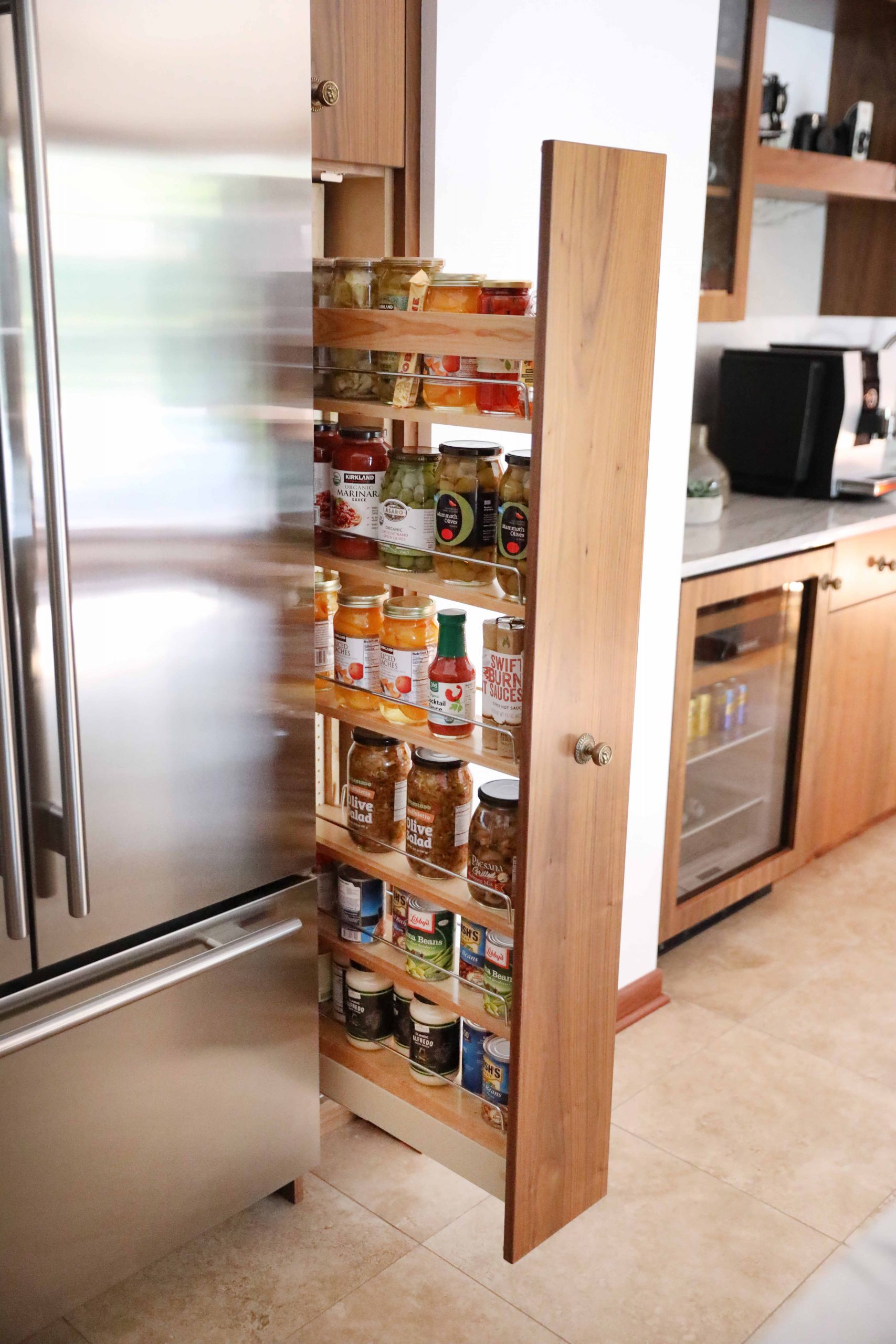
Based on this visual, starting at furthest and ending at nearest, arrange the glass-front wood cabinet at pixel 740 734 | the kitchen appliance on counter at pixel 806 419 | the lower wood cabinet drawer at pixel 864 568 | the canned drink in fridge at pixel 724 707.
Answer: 1. the kitchen appliance on counter at pixel 806 419
2. the lower wood cabinet drawer at pixel 864 568
3. the canned drink in fridge at pixel 724 707
4. the glass-front wood cabinet at pixel 740 734

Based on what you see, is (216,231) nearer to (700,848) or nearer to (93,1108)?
(93,1108)

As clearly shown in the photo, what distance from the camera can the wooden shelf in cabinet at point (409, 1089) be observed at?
5.65 ft

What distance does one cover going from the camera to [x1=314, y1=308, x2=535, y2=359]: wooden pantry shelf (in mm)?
1424

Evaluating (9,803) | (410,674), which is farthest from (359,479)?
(9,803)

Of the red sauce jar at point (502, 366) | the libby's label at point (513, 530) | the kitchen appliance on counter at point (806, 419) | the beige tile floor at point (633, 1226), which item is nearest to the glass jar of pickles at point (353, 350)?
the red sauce jar at point (502, 366)

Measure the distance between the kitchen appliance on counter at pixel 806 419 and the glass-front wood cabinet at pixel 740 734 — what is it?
0.43 metres

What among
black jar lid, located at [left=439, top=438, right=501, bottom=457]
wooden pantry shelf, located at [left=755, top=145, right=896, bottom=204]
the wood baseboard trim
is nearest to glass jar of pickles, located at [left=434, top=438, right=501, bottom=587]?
black jar lid, located at [left=439, top=438, right=501, bottom=457]

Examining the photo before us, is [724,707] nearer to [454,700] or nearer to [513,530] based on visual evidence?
[454,700]

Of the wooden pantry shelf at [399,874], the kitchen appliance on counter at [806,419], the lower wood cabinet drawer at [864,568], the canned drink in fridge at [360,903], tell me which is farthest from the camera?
the kitchen appliance on counter at [806,419]

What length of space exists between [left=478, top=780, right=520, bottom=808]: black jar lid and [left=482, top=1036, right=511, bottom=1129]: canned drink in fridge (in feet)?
1.07

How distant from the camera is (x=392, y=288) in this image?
1676 mm

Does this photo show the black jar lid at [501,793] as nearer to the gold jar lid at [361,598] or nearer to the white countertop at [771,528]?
the gold jar lid at [361,598]

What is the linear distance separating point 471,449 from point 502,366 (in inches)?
4.4

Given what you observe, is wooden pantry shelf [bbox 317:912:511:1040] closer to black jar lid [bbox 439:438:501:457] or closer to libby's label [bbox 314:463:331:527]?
libby's label [bbox 314:463:331:527]
